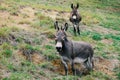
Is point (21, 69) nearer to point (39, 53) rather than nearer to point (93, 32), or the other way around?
point (39, 53)

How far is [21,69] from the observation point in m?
12.7

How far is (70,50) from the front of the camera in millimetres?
13078

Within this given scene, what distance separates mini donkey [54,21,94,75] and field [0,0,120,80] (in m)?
0.58

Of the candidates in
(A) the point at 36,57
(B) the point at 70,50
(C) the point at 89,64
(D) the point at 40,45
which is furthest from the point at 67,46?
(D) the point at 40,45

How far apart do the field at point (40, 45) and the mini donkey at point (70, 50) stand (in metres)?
0.58

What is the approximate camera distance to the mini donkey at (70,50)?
41.2ft

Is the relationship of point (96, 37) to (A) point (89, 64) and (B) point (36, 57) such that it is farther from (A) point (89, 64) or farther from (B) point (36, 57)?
(B) point (36, 57)

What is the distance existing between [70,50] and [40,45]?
2.67 meters

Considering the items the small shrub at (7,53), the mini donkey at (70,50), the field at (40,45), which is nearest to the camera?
the mini donkey at (70,50)

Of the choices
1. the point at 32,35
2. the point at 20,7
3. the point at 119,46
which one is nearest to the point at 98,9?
the point at 20,7

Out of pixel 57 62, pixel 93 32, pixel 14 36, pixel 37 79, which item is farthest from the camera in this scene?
pixel 93 32

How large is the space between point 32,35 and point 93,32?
5365mm

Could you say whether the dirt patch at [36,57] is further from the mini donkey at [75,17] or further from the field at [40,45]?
the mini donkey at [75,17]

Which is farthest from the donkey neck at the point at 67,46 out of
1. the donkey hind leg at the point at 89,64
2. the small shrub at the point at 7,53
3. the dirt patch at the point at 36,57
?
the small shrub at the point at 7,53
